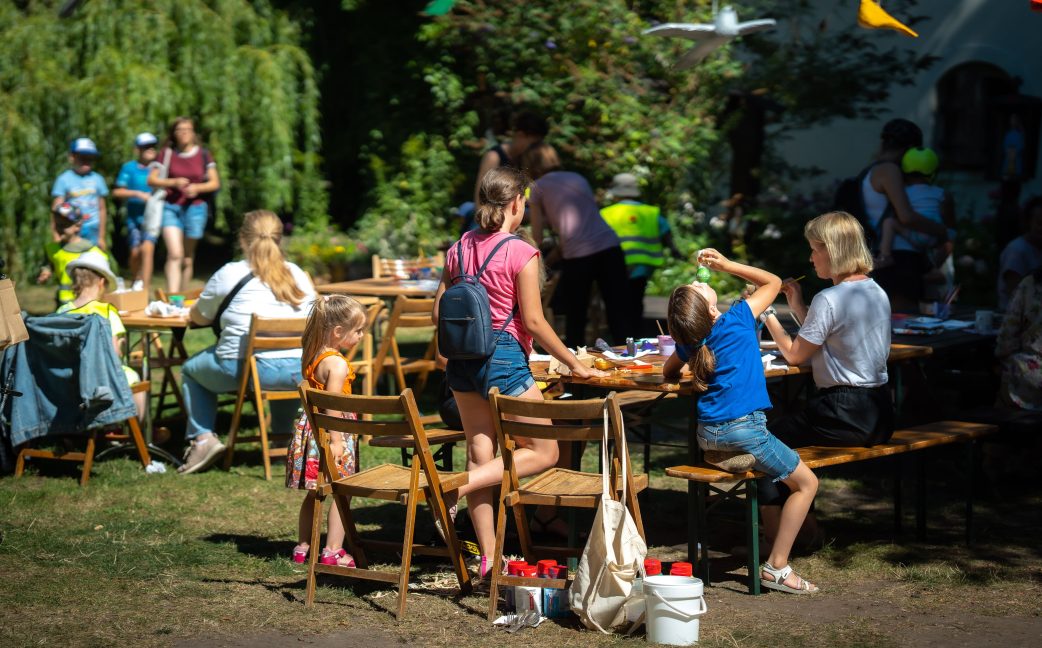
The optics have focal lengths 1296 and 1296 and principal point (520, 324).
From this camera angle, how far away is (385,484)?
504 cm

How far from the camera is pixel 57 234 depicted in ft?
33.3

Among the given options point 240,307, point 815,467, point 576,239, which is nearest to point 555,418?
point 815,467

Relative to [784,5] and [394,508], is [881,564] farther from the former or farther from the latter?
[784,5]

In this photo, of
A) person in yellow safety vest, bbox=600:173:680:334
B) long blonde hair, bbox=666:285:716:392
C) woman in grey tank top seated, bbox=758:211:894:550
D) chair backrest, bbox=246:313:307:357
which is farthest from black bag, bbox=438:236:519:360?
person in yellow safety vest, bbox=600:173:680:334

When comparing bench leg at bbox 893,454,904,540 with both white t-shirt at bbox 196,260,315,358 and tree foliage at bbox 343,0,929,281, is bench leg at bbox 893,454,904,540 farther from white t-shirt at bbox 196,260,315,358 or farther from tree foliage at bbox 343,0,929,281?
tree foliage at bbox 343,0,929,281

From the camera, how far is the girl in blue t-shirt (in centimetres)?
514

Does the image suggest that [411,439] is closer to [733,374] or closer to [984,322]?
[733,374]

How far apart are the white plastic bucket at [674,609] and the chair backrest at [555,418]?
0.44m

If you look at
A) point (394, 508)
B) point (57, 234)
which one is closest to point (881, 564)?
point (394, 508)

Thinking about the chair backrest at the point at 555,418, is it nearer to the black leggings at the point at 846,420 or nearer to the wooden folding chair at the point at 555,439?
the wooden folding chair at the point at 555,439

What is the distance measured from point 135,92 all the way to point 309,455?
10.2 m

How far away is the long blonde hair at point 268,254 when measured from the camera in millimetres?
7211

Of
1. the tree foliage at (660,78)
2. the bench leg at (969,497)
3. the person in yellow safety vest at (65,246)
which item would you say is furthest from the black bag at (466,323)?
the tree foliage at (660,78)

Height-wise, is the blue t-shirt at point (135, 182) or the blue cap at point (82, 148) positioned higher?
the blue cap at point (82, 148)
